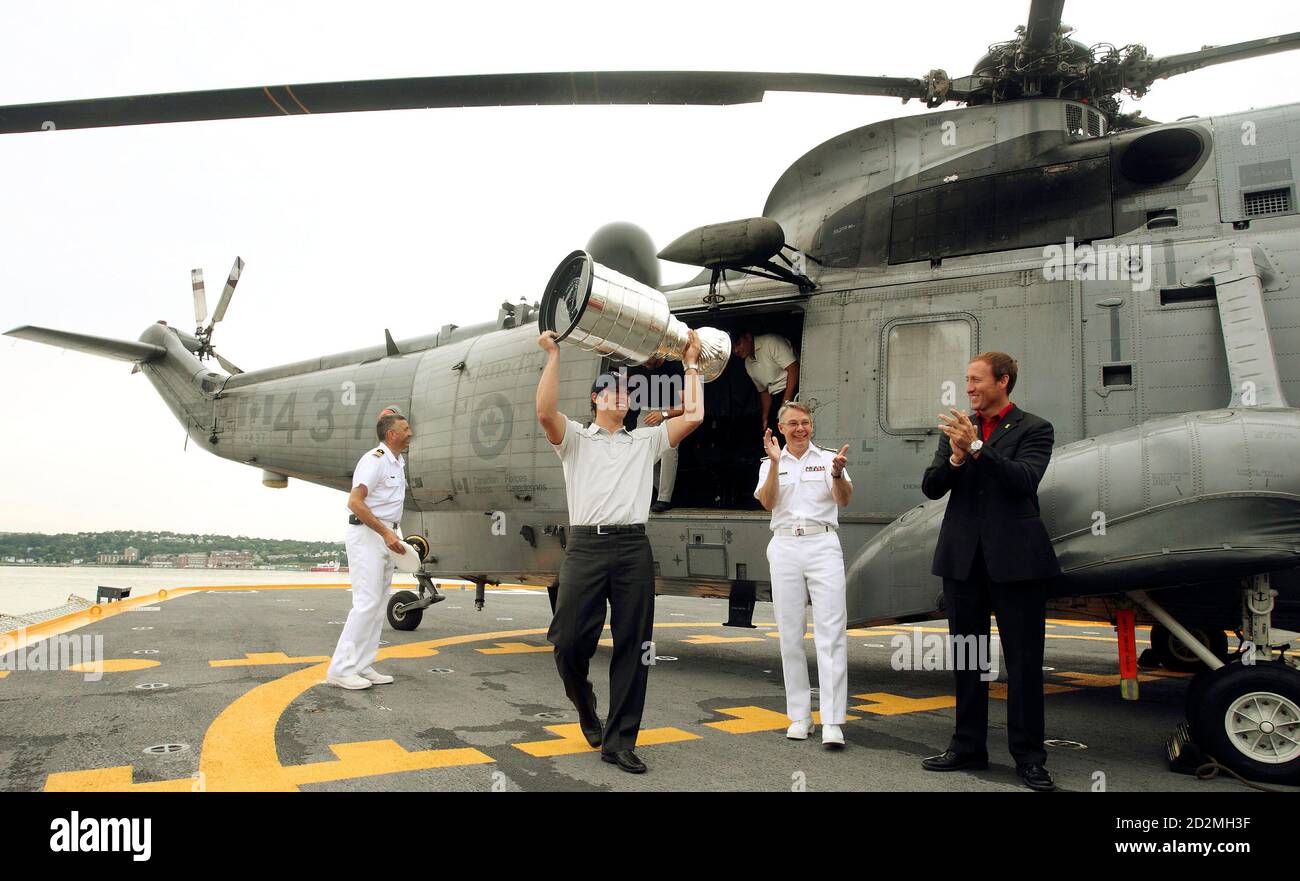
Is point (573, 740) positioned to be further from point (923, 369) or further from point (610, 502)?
point (923, 369)

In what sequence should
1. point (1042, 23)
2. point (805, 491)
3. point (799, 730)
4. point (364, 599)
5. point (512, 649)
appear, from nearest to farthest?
point (799, 730) < point (805, 491) < point (1042, 23) < point (364, 599) < point (512, 649)

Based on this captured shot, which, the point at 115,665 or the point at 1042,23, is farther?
the point at 115,665

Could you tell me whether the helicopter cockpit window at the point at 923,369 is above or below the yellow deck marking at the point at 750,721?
above

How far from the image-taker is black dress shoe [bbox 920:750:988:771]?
4.20 metres

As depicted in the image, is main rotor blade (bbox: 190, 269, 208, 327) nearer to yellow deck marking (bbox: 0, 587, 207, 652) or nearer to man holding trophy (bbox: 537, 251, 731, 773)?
yellow deck marking (bbox: 0, 587, 207, 652)

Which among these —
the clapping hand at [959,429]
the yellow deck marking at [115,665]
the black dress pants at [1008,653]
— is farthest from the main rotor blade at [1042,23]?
the yellow deck marking at [115,665]

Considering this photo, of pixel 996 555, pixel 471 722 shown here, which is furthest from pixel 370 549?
pixel 996 555

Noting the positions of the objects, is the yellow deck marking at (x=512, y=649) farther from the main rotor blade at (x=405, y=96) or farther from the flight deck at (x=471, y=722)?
the main rotor blade at (x=405, y=96)

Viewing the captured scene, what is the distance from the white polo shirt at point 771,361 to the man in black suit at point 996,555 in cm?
291

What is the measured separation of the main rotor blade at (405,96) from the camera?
557 centimetres

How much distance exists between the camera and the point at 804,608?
4.89 m

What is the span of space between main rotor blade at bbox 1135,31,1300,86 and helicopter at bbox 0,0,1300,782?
18 mm

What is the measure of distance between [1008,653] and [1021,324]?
114 inches

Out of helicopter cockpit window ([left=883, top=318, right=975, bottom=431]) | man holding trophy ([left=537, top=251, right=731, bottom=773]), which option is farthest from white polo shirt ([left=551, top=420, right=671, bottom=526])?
helicopter cockpit window ([left=883, top=318, right=975, bottom=431])
